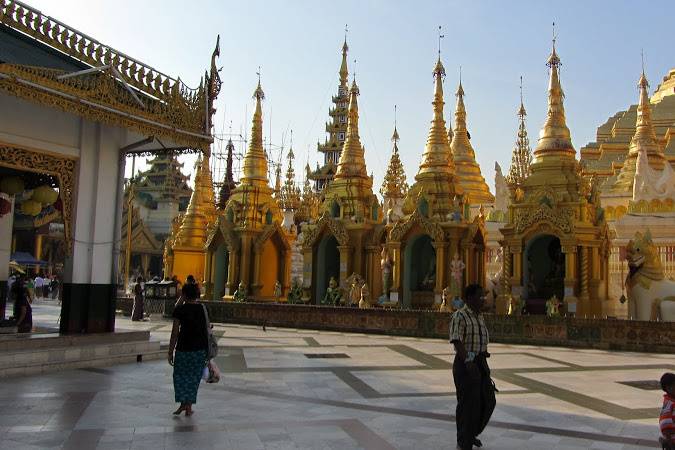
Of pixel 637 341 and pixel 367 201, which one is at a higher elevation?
pixel 367 201

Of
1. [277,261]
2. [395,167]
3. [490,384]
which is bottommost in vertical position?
[490,384]

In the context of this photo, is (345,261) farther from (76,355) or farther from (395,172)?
(395,172)

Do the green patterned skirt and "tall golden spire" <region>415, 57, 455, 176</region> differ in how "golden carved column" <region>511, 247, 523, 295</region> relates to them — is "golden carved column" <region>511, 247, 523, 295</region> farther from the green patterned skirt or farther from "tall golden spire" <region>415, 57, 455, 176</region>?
the green patterned skirt

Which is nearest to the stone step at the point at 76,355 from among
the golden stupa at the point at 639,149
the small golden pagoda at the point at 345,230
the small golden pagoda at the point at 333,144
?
the small golden pagoda at the point at 345,230

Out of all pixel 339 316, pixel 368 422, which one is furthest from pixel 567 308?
pixel 368 422

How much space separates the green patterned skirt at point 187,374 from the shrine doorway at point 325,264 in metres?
17.0

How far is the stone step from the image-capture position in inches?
377

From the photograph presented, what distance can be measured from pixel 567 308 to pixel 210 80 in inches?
462

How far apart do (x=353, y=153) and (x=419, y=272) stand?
5.63 metres

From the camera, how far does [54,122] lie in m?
11.1

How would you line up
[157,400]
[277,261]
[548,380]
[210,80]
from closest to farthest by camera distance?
[157,400] < [548,380] < [210,80] < [277,261]

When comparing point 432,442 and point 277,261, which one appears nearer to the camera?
point 432,442

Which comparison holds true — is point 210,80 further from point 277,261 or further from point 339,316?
point 277,261

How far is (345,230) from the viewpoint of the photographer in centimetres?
2359
